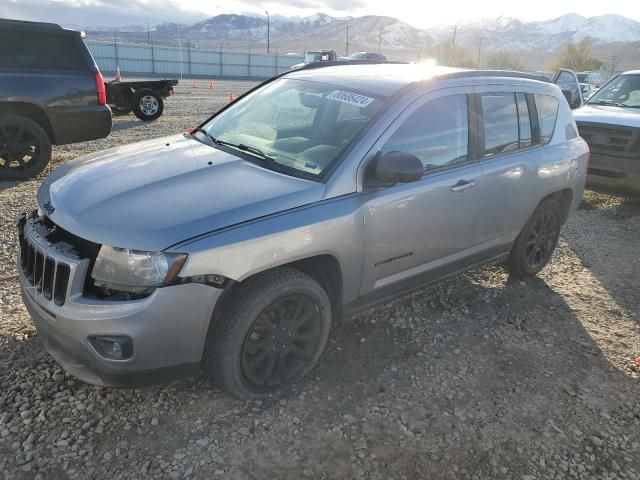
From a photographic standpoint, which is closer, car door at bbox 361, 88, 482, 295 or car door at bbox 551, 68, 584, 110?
car door at bbox 361, 88, 482, 295

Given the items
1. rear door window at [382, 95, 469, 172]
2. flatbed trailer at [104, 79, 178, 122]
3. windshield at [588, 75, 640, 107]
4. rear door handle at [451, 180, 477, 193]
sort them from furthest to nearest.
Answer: flatbed trailer at [104, 79, 178, 122] → windshield at [588, 75, 640, 107] → rear door handle at [451, 180, 477, 193] → rear door window at [382, 95, 469, 172]

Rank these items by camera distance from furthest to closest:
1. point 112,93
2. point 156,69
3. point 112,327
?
point 156,69, point 112,93, point 112,327

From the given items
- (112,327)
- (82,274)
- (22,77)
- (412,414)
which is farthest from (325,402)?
(22,77)

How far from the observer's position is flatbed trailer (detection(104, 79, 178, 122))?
499 inches

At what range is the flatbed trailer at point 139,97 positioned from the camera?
41.6 ft

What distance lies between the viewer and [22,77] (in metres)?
6.73

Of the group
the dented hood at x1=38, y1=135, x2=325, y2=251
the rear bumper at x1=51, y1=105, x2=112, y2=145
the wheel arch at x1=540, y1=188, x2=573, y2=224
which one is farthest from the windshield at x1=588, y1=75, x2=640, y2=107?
the rear bumper at x1=51, y1=105, x2=112, y2=145

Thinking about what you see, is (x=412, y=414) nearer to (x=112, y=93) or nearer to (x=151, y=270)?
(x=151, y=270)

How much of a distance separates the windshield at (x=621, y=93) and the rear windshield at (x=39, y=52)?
25.9 ft

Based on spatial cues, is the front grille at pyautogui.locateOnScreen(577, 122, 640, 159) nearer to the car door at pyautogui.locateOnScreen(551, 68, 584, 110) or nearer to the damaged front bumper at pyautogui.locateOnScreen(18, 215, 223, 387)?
the car door at pyautogui.locateOnScreen(551, 68, 584, 110)

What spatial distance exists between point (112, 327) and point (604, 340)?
11.4 ft

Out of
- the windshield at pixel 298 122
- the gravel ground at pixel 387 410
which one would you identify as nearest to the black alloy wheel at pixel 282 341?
the gravel ground at pixel 387 410

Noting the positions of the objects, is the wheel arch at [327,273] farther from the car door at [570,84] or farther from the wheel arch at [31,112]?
the car door at [570,84]

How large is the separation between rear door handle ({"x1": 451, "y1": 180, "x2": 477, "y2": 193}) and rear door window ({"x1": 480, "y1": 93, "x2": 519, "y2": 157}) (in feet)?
1.03
